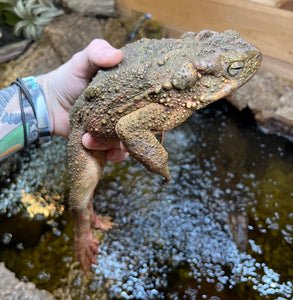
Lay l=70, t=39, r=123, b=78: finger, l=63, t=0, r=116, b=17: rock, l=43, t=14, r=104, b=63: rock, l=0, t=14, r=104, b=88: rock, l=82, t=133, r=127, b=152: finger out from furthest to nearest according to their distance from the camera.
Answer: l=63, t=0, r=116, b=17: rock < l=43, t=14, r=104, b=63: rock < l=0, t=14, r=104, b=88: rock < l=82, t=133, r=127, b=152: finger < l=70, t=39, r=123, b=78: finger

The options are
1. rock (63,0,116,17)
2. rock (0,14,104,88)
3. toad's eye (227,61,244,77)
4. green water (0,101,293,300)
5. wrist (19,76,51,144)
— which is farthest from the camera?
rock (63,0,116,17)

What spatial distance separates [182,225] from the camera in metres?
2.03

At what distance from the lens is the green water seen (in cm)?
172

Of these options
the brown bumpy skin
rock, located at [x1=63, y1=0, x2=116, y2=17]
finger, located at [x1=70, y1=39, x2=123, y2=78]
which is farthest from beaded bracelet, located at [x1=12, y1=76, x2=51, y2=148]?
rock, located at [x1=63, y1=0, x2=116, y2=17]

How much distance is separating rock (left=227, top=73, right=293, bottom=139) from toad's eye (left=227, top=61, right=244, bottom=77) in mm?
1256

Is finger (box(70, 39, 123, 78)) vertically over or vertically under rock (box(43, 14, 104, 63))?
over

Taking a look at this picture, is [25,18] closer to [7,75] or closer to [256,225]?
[7,75]

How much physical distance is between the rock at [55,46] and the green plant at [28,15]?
78 millimetres

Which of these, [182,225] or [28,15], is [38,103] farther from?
[28,15]

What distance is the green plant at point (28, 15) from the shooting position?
8.96 ft

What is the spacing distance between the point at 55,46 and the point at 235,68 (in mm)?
1987

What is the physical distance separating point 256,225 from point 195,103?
1110 mm

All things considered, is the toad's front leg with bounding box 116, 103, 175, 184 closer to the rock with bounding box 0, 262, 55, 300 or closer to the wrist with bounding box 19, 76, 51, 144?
the wrist with bounding box 19, 76, 51, 144

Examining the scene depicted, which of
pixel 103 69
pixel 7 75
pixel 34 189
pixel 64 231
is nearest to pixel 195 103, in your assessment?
pixel 103 69
